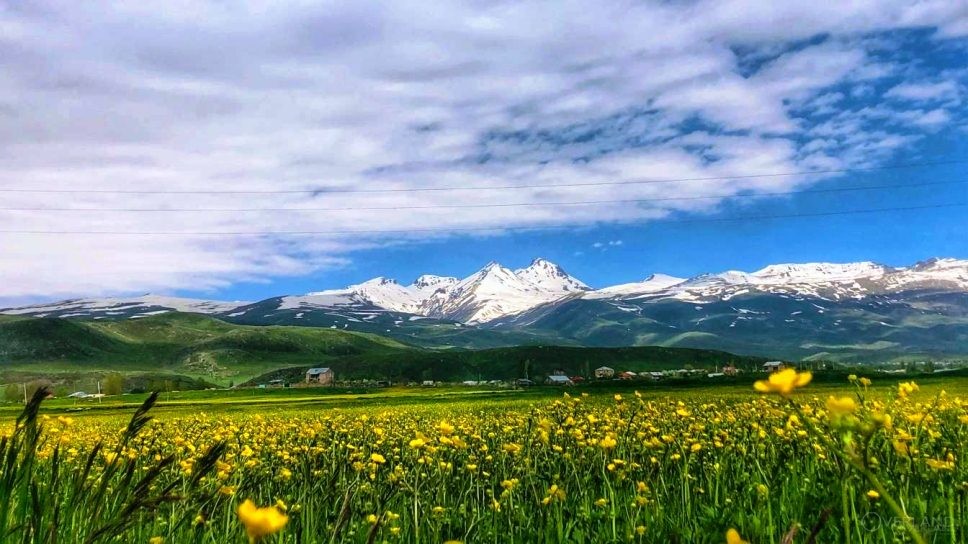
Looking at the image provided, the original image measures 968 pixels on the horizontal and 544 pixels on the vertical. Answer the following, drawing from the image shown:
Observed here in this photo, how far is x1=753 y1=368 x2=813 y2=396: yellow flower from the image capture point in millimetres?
1888

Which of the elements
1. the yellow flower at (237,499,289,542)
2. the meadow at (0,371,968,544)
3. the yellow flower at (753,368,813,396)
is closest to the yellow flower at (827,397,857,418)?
the meadow at (0,371,968,544)

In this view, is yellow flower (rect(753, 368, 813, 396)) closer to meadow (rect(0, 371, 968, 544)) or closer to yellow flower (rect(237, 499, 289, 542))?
meadow (rect(0, 371, 968, 544))

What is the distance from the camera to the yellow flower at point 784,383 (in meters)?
1.89

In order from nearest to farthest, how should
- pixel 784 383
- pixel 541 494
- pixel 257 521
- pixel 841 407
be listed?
pixel 257 521 → pixel 784 383 → pixel 841 407 → pixel 541 494

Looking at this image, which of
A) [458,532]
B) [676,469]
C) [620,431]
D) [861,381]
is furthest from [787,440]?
[458,532]

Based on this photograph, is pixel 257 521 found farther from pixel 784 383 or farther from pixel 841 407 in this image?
pixel 841 407

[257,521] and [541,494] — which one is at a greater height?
[257,521]

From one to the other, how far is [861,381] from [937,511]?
3.77 ft

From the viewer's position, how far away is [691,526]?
17.8 ft

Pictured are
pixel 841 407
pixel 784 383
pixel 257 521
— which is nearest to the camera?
pixel 257 521

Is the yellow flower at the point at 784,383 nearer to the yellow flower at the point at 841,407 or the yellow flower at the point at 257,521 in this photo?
the yellow flower at the point at 841,407

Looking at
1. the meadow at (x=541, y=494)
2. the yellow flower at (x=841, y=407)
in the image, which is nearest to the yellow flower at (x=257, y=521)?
→ the meadow at (x=541, y=494)

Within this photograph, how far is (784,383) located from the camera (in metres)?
1.90

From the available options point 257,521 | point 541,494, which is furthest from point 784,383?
point 541,494
